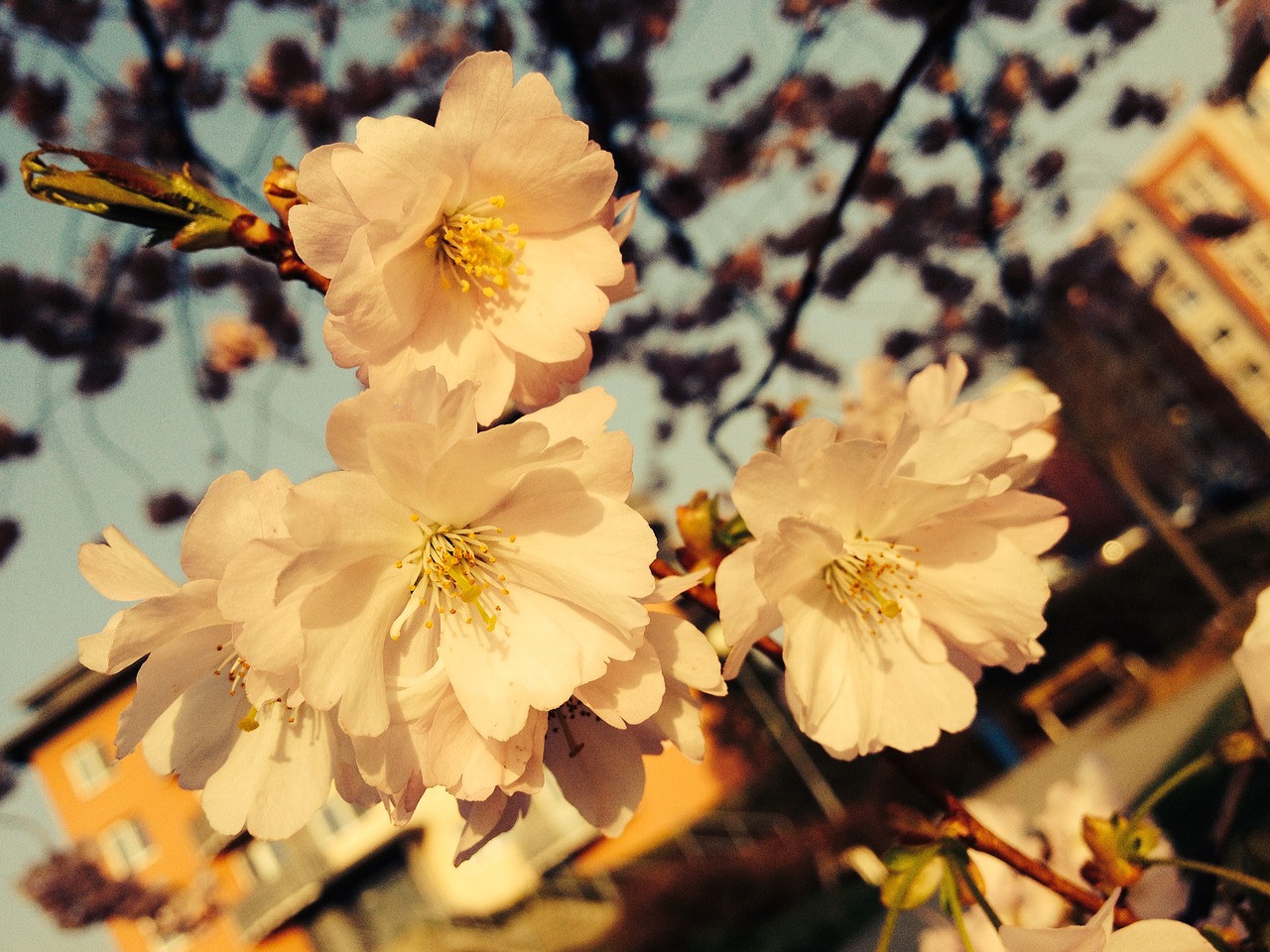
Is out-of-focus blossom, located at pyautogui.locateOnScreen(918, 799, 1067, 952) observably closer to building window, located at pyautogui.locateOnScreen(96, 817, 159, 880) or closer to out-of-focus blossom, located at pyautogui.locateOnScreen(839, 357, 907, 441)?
out-of-focus blossom, located at pyautogui.locateOnScreen(839, 357, 907, 441)

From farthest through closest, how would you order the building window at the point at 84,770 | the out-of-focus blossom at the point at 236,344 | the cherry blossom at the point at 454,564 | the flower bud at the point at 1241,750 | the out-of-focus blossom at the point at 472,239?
the building window at the point at 84,770
the out-of-focus blossom at the point at 236,344
the flower bud at the point at 1241,750
the out-of-focus blossom at the point at 472,239
the cherry blossom at the point at 454,564

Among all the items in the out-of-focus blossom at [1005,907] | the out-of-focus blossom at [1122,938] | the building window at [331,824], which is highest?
the building window at [331,824]

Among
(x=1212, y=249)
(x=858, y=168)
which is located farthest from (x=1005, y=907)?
(x=1212, y=249)

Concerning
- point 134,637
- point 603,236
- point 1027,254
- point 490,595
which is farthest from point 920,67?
point 1027,254

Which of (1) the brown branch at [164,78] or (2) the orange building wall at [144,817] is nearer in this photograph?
(1) the brown branch at [164,78]

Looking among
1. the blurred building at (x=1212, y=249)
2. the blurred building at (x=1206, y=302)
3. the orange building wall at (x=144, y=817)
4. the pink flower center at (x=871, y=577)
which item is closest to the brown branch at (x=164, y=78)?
the pink flower center at (x=871, y=577)

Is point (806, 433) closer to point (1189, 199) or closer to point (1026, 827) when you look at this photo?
point (1026, 827)

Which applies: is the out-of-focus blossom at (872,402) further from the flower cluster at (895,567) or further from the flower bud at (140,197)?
the flower bud at (140,197)
